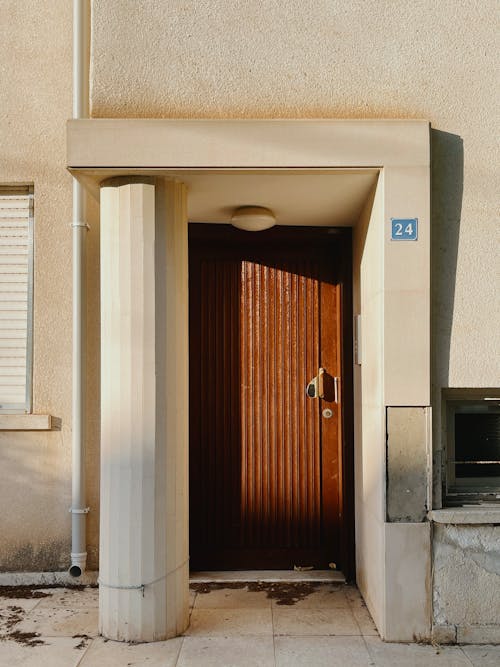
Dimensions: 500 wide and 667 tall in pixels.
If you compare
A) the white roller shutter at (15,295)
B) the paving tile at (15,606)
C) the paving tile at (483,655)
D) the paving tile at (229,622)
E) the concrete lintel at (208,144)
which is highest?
the concrete lintel at (208,144)

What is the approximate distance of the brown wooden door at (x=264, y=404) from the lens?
17.1 feet

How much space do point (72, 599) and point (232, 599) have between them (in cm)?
112

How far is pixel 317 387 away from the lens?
17.2 ft

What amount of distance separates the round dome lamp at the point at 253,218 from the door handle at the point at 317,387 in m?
1.23

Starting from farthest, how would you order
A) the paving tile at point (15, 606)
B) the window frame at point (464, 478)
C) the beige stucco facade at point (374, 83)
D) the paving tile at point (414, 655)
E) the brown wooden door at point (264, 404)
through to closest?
1. the brown wooden door at point (264, 404)
2. the paving tile at point (15, 606)
3. the window frame at point (464, 478)
4. the beige stucco facade at point (374, 83)
5. the paving tile at point (414, 655)

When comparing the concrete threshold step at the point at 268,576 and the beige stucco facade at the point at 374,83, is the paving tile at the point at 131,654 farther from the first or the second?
the beige stucco facade at the point at 374,83

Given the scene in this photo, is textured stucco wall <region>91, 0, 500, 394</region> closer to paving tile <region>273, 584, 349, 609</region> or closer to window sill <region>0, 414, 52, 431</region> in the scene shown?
paving tile <region>273, 584, 349, 609</region>

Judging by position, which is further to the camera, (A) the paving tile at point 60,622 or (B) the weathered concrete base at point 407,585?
(A) the paving tile at point 60,622

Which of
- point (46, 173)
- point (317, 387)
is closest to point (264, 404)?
point (317, 387)

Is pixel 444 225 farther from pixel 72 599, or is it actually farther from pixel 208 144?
pixel 72 599

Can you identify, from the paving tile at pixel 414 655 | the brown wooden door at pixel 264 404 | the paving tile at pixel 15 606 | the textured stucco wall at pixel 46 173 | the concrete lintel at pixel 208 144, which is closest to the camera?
the paving tile at pixel 414 655

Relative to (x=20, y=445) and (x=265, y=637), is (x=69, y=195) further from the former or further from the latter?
(x=265, y=637)

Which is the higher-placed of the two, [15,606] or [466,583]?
[466,583]

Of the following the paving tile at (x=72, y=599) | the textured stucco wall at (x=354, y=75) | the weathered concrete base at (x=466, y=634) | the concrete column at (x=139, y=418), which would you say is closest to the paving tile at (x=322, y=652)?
the weathered concrete base at (x=466, y=634)
